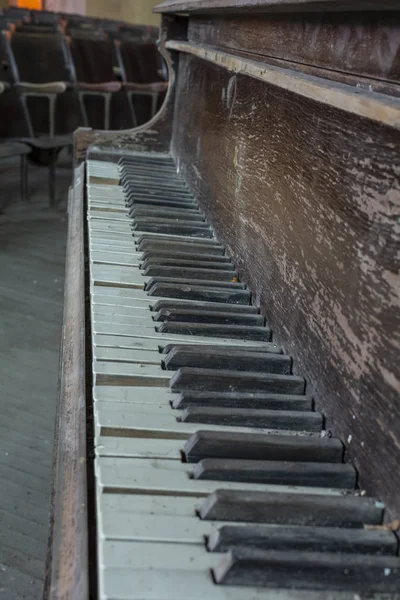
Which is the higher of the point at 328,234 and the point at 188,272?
the point at 328,234

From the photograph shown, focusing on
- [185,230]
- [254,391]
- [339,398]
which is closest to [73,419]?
[254,391]

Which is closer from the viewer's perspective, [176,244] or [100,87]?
[176,244]

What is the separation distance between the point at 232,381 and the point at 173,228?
1020 mm

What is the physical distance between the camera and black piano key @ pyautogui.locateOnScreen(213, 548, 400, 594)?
31.4 inches

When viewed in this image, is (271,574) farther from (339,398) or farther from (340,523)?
(339,398)

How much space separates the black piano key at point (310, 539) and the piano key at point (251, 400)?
1.16ft

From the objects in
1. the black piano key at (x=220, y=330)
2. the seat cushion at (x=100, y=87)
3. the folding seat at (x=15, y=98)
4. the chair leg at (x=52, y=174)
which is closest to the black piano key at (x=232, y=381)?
the black piano key at (x=220, y=330)

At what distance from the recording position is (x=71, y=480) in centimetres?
99

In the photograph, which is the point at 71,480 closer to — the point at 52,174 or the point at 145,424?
the point at 145,424

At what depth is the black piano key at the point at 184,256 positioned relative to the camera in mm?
1931

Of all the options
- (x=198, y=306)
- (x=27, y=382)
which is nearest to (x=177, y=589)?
(x=198, y=306)

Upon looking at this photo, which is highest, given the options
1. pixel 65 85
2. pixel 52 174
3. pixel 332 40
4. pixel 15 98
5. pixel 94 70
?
pixel 332 40

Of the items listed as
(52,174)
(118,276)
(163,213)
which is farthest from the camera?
(52,174)

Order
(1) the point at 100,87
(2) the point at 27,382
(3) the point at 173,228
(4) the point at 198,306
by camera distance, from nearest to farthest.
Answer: (4) the point at 198,306
(3) the point at 173,228
(2) the point at 27,382
(1) the point at 100,87
